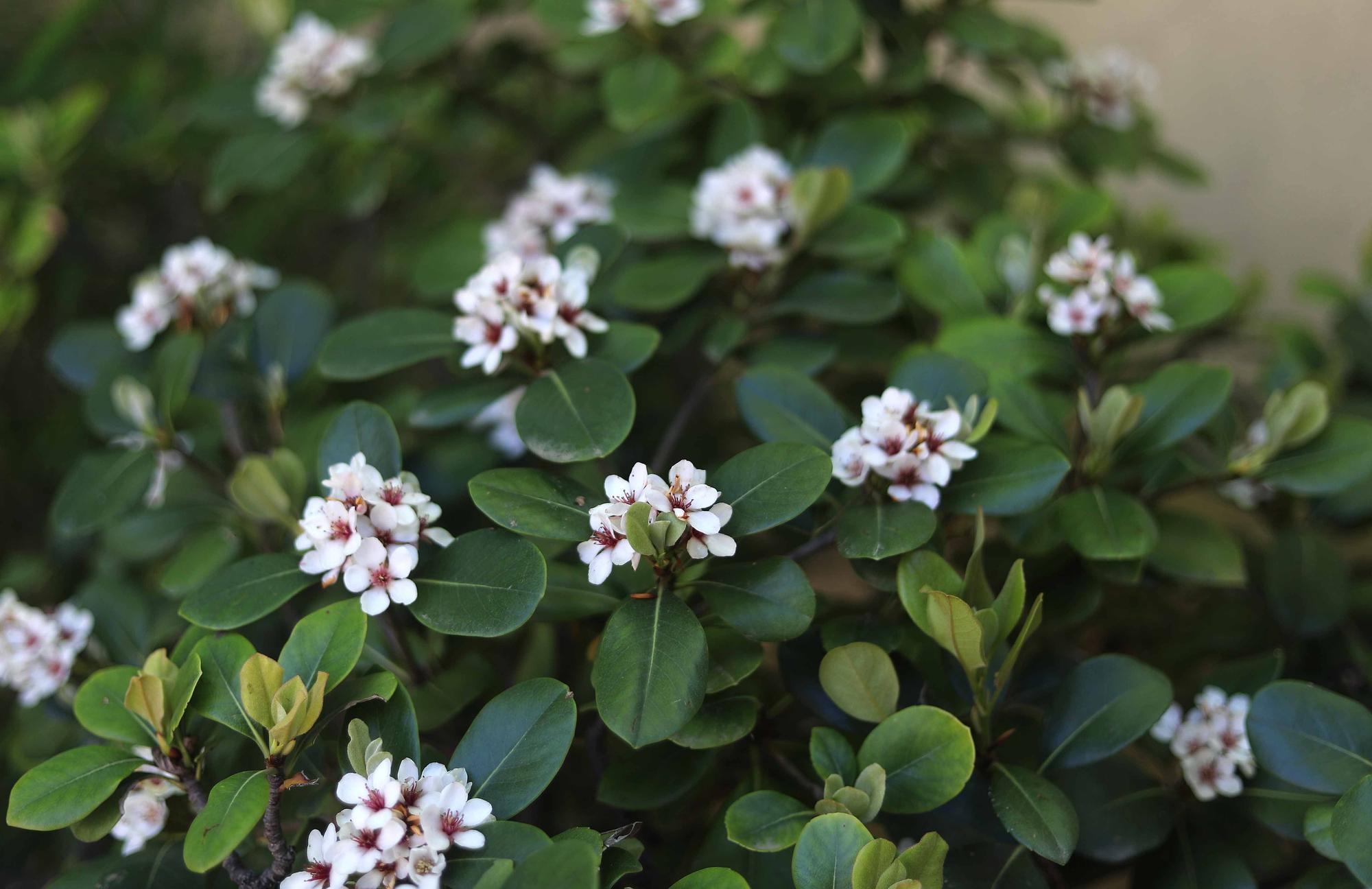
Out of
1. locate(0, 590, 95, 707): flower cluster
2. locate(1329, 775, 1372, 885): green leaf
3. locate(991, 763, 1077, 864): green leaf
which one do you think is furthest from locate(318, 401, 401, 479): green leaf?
locate(1329, 775, 1372, 885): green leaf

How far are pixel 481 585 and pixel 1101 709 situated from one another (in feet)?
1.63

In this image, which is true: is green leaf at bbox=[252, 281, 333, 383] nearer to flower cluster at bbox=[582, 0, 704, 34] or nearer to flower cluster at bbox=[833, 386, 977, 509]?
flower cluster at bbox=[582, 0, 704, 34]

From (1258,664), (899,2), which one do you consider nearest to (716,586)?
(1258,664)

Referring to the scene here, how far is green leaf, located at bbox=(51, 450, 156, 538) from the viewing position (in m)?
0.92

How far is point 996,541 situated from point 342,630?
637 millimetres

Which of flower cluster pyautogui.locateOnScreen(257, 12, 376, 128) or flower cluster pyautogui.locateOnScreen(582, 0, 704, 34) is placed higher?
flower cluster pyautogui.locateOnScreen(582, 0, 704, 34)

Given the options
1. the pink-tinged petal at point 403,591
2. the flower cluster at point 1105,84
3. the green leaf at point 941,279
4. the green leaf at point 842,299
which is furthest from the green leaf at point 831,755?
the flower cluster at point 1105,84

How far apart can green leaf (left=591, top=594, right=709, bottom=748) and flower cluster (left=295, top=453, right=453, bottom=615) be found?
16cm

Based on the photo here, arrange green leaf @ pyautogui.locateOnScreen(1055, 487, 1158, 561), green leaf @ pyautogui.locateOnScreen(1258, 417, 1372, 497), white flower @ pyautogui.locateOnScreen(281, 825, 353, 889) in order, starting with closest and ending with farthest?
white flower @ pyautogui.locateOnScreen(281, 825, 353, 889) → green leaf @ pyautogui.locateOnScreen(1055, 487, 1158, 561) → green leaf @ pyautogui.locateOnScreen(1258, 417, 1372, 497)

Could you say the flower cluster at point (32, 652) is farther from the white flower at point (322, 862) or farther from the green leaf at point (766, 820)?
the green leaf at point (766, 820)

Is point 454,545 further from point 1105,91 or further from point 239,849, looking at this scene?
point 1105,91

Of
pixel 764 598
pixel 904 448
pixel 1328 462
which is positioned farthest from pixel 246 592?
pixel 1328 462

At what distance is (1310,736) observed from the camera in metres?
0.74

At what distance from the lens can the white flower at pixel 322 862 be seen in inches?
23.6
